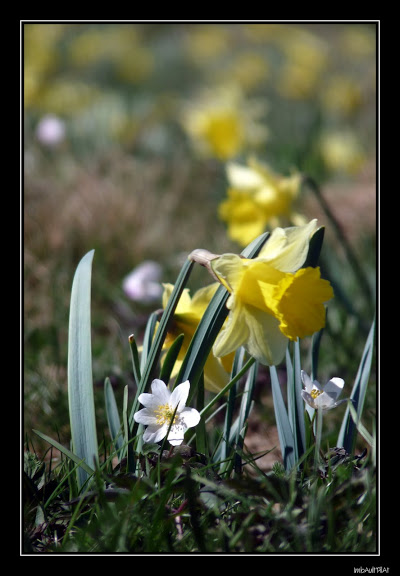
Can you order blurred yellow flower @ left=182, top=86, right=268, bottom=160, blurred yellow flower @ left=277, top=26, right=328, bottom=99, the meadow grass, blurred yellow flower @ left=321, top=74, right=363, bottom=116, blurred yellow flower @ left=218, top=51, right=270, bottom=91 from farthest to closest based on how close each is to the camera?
blurred yellow flower @ left=218, top=51, right=270, bottom=91 < blurred yellow flower @ left=277, top=26, right=328, bottom=99 < blurred yellow flower @ left=321, top=74, right=363, bottom=116 < blurred yellow flower @ left=182, top=86, right=268, bottom=160 < the meadow grass

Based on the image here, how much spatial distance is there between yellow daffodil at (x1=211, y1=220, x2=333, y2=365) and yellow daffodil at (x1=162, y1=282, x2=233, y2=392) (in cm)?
15

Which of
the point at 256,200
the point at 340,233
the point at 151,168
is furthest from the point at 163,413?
the point at 151,168

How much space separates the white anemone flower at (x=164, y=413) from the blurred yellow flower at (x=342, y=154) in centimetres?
342

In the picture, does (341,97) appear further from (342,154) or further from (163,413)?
(163,413)

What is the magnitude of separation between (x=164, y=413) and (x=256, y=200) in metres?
1.31

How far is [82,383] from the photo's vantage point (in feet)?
4.07

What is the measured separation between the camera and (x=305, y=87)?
6168mm

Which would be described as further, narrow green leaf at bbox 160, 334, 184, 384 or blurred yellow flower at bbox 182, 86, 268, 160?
blurred yellow flower at bbox 182, 86, 268, 160

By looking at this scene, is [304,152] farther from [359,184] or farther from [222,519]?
[222,519]

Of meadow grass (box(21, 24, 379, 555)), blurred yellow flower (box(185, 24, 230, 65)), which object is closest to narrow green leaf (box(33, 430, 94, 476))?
meadow grass (box(21, 24, 379, 555))

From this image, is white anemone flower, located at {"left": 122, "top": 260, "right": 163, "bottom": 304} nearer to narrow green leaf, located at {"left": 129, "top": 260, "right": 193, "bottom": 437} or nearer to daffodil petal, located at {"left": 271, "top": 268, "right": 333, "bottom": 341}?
narrow green leaf, located at {"left": 129, "top": 260, "right": 193, "bottom": 437}

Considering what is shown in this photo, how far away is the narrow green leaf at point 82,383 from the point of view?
1.23m

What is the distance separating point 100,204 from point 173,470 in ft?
8.53

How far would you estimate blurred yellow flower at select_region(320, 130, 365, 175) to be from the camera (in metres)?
4.29
